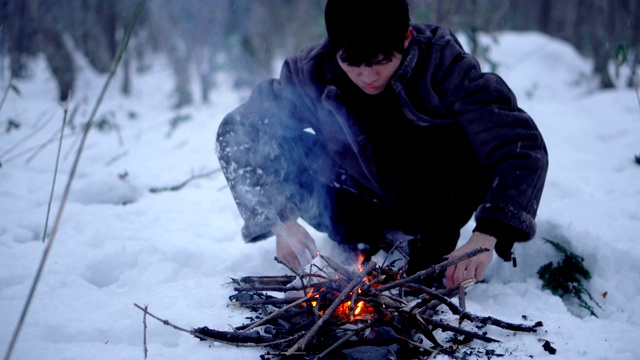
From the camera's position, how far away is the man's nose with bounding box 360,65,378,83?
1707 millimetres

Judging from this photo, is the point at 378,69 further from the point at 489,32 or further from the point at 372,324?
the point at 489,32

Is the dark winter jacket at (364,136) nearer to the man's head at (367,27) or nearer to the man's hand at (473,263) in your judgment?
the man's hand at (473,263)

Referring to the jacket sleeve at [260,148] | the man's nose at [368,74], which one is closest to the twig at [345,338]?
the jacket sleeve at [260,148]

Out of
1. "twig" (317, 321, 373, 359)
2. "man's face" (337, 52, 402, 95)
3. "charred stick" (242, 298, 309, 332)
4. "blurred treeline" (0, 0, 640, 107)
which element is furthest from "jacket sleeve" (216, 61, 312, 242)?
"blurred treeline" (0, 0, 640, 107)

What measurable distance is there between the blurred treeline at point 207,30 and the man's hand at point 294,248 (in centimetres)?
236

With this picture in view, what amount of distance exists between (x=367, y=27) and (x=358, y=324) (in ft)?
3.59

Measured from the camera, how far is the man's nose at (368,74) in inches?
67.2

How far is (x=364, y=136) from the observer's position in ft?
Result: 6.63

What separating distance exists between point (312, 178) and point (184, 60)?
7.62 m

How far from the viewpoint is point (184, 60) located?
29.3 ft

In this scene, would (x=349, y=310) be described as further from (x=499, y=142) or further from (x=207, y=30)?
(x=207, y=30)

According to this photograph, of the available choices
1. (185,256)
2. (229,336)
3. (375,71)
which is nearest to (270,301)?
(229,336)

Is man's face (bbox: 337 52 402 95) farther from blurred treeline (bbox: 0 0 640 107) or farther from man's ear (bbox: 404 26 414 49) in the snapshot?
blurred treeline (bbox: 0 0 640 107)

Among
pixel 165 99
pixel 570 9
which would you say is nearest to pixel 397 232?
pixel 165 99
